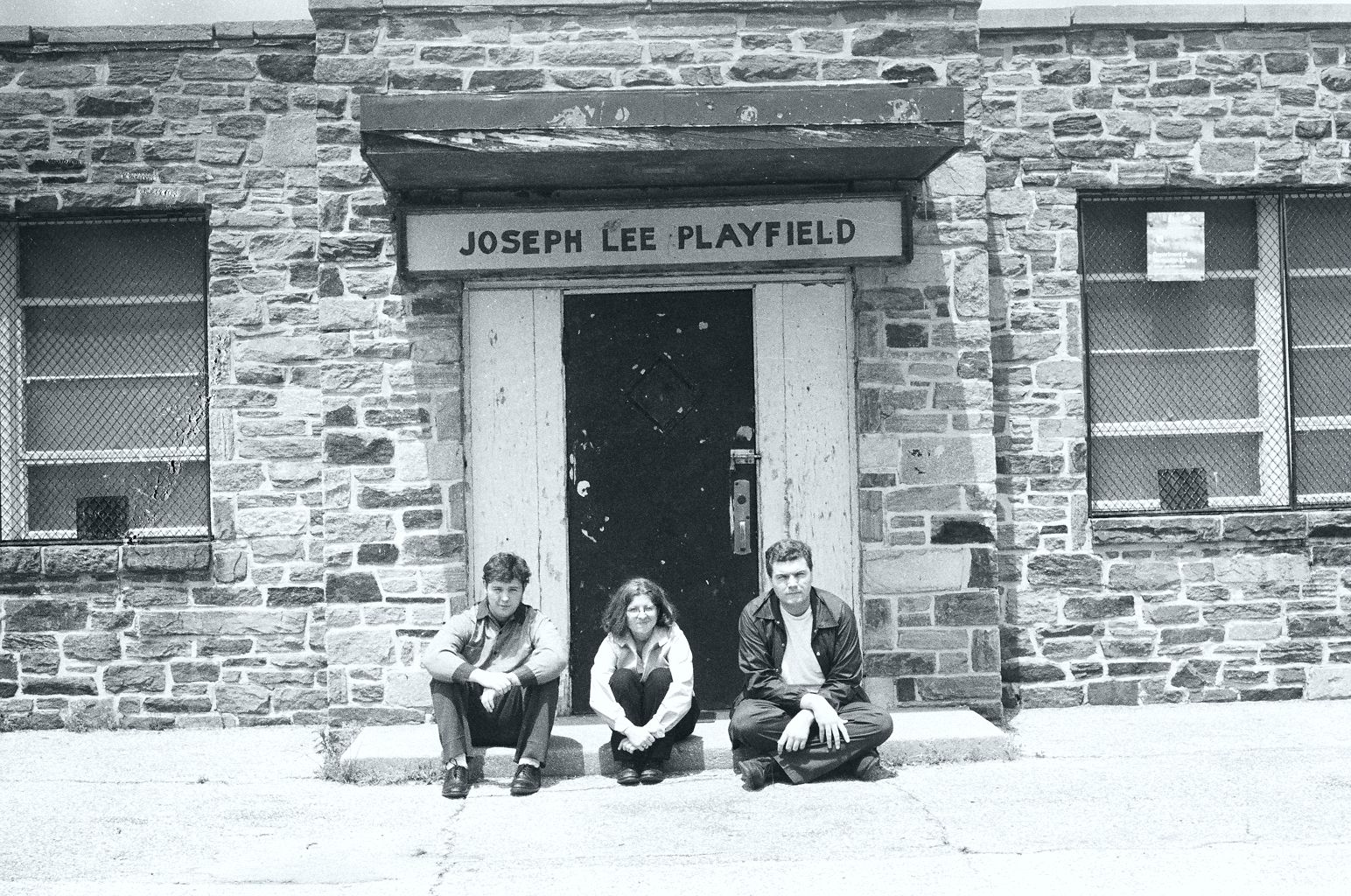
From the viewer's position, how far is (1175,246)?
840cm

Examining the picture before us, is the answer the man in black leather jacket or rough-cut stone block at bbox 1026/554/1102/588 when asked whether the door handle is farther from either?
rough-cut stone block at bbox 1026/554/1102/588

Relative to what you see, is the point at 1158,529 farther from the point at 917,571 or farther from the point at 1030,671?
the point at 917,571

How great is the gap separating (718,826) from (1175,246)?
15.8ft

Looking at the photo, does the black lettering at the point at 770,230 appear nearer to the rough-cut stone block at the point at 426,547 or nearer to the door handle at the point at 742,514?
the door handle at the point at 742,514

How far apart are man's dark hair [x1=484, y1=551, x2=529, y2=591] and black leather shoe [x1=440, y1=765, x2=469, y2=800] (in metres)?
0.92

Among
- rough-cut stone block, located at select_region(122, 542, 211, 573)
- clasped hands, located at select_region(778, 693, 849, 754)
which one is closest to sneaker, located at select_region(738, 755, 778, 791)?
clasped hands, located at select_region(778, 693, 849, 754)

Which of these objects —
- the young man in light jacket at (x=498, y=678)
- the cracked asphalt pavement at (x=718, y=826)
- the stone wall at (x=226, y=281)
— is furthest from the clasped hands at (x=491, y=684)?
the stone wall at (x=226, y=281)

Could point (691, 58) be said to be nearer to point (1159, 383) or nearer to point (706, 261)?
point (706, 261)

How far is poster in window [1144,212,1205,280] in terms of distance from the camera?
8383 mm

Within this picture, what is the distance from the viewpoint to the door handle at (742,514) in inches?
307

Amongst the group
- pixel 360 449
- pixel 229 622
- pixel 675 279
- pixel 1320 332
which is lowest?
pixel 229 622

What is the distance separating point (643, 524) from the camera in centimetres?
781

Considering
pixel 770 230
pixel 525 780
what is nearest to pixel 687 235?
pixel 770 230

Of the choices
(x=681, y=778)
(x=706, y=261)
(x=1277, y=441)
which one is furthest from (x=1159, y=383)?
(x=681, y=778)
